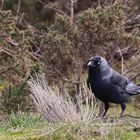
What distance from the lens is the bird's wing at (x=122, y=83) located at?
27.8 feet

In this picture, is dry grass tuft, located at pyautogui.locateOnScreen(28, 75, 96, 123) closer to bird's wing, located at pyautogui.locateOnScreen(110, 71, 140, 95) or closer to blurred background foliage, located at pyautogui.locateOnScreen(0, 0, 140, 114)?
bird's wing, located at pyautogui.locateOnScreen(110, 71, 140, 95)

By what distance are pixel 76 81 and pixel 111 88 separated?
4.68m

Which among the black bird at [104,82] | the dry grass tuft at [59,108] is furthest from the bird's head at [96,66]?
the dry grass tuft at [59,108]

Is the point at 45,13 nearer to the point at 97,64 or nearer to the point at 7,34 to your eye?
the point at 7,34

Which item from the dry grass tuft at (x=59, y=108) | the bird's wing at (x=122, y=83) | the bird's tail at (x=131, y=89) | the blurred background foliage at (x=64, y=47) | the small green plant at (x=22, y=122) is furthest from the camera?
the blurred background foliage at (x=64, y=47)

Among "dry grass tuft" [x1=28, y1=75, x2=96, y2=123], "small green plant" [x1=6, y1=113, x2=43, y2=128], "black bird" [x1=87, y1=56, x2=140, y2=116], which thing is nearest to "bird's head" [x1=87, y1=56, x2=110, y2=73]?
"black bird" [x1=87, y1=56, x2=140, y2=116]

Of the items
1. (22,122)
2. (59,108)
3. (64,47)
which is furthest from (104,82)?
(64,47)

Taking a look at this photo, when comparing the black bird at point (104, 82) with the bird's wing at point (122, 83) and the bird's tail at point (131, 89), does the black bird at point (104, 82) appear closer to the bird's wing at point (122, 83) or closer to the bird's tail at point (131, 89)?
the bird's wing at point (122, 83)

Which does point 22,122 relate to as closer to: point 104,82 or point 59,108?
point 59,108

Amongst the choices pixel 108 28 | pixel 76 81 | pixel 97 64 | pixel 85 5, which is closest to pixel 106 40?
pixel 108 28

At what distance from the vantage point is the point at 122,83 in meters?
8.64

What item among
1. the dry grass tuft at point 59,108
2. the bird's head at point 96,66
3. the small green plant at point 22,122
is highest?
the bird's head at point 96,66

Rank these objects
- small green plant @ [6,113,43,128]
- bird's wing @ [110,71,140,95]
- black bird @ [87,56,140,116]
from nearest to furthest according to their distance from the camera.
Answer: small green plant @ [6,113,43,128] → black bird @ [87,56,140,116] → bird's wing @ [110,71,140,95]

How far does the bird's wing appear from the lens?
848 centimetres
